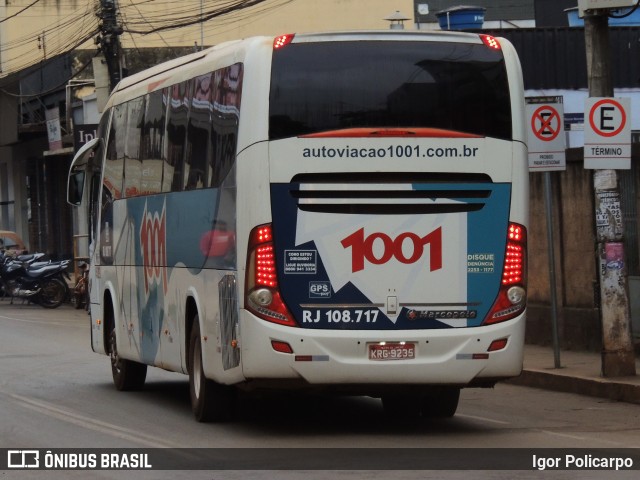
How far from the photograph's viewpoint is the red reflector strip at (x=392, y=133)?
38.1ft

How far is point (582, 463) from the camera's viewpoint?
10055 millimetres

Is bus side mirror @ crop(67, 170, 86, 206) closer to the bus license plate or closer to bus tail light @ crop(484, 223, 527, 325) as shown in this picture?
the bus license plate

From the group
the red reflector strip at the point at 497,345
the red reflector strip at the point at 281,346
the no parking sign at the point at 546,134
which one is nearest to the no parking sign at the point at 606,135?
the no parking sign at the point at 546,134

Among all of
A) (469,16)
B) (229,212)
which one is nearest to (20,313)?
(469,16)

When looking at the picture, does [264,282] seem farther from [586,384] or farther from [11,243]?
[11,243]

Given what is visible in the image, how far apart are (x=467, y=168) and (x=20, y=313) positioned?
22.0 m

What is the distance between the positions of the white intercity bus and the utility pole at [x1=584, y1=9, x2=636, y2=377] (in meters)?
3.76

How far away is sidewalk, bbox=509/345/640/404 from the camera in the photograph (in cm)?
1497

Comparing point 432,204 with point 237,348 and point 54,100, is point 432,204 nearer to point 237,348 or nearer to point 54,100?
→ point 237,348

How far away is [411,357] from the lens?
11.6 metres

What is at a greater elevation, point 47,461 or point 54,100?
point 54,100

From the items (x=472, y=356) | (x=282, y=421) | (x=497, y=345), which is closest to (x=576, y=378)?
(x=282, y=421)

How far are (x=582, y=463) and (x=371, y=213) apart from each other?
9.12 feet

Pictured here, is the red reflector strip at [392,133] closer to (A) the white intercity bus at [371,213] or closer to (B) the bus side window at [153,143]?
(A) the white intercity bus at [371,213]
